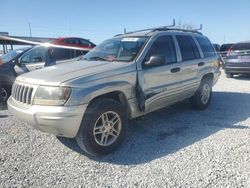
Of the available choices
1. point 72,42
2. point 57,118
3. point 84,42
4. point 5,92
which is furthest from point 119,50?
point 84,42

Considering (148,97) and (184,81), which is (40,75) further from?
(184,81)

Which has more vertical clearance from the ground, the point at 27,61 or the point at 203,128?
the point at 27,61

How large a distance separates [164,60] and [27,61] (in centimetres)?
479

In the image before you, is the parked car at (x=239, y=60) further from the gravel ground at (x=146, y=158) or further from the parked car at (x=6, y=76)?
the parked car at (x=6, y=76)

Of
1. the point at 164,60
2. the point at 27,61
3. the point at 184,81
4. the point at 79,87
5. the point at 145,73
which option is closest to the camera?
the point at 79,87

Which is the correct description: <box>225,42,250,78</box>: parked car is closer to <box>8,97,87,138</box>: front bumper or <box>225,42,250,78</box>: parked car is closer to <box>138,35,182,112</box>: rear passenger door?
<box>138,35,182,112</box>: rear passenger door

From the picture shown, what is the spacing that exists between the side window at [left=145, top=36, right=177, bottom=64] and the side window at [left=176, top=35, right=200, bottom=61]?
1.03 ft

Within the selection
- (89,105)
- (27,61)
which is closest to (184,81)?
(89,105)

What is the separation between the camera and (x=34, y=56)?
7895mm

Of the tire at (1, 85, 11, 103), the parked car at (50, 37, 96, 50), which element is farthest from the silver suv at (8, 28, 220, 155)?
the parked car at (50, 37, 96, 50)

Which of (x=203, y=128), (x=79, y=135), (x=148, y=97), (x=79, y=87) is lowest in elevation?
(x=203, y=128)

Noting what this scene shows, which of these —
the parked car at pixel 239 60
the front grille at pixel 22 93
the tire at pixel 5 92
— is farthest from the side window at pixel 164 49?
the parked car at pixel 239 60

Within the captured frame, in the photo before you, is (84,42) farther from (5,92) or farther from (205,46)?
(205,46)

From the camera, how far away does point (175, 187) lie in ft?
9.73
